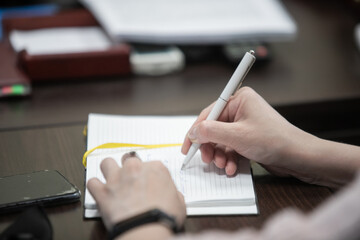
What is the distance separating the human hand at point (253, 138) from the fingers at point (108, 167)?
14 centimetres

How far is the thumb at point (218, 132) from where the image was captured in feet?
2.68

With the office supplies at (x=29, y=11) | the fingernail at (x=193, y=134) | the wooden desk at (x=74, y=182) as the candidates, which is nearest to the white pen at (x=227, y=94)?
the fingernail at (x=193, y=134)

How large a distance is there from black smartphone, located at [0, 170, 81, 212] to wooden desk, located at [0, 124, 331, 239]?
1 cm

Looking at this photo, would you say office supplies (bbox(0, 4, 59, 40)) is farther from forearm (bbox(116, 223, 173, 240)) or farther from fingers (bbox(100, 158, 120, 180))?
forearm (bbox(116, 223, 173, 240))

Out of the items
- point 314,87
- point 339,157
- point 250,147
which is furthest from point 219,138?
point 314,87

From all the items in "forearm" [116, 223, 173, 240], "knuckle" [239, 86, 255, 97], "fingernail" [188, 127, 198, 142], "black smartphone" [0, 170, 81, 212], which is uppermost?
"knuckle" [239, 86, 255, 97]

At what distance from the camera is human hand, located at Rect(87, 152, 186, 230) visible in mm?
692

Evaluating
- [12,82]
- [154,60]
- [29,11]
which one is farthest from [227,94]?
[29,11]

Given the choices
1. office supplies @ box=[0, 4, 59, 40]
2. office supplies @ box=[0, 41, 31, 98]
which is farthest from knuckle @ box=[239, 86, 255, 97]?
office supplies @ box=[0, 4, 59, 40]

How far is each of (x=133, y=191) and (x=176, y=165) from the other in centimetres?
16

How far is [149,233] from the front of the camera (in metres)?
0.66

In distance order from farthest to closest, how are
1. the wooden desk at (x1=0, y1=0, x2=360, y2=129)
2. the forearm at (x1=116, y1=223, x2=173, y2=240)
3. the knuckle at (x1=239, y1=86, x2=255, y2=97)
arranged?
the wooden desk at (x1=0, y1=0, x2=360, y2=129)
the knuckle at (x1=239, y1=86, x2=255, y2=97)
the forearm at (x1=116, y1=223, x2=173, y2=240)

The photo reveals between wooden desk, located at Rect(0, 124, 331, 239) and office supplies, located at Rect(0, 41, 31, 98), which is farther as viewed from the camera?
office supplies, located at Rect(0, 41, 31, 98)

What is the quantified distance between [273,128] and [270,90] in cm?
39
